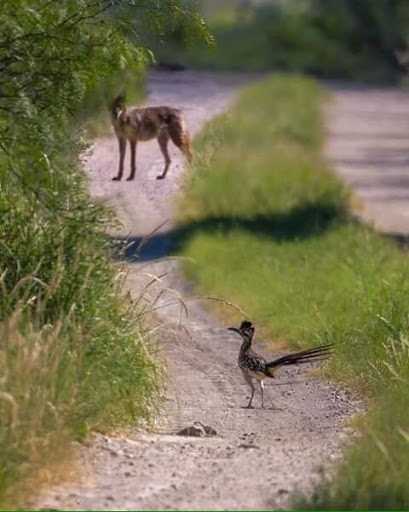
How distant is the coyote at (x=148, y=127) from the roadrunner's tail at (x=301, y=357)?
266cm

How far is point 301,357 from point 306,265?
4838mm

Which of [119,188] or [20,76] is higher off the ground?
[20,76]

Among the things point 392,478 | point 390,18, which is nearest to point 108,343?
point 392,478

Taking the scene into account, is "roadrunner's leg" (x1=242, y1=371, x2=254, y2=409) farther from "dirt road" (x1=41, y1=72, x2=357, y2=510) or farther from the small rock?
the small rock

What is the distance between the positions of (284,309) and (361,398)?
3.30 meters

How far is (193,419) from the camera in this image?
11.5 metres

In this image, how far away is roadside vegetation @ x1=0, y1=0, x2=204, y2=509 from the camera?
9688mm

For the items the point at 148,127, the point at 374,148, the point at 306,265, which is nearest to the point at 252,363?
the point at 148,127

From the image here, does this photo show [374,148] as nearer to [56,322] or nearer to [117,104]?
[117,104]

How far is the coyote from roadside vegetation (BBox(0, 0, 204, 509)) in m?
2.53

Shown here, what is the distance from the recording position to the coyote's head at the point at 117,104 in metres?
14.1

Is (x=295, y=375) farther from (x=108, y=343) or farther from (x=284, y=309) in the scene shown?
(x=108, y=343)

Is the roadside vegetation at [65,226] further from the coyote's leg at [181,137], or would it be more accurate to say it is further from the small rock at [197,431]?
the coyote's leg at [181,137]

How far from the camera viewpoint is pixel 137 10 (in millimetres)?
11516
